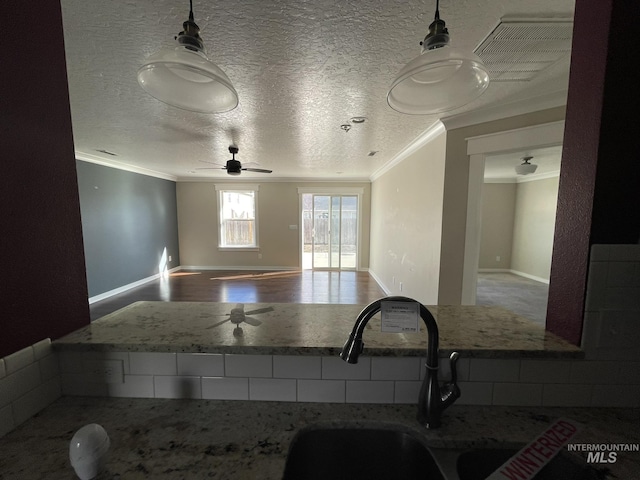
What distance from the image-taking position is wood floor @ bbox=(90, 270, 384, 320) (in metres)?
4.24

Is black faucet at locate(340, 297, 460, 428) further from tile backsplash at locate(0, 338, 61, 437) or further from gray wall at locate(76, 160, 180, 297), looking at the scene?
gray wall at locate(76, 160, 180, 297)

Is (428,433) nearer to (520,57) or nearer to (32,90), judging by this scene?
(32,90)

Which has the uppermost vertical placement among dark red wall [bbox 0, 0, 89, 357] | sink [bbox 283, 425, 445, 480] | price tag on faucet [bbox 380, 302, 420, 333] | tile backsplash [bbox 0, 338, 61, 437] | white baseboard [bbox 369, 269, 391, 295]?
dark red wall [bbox 0, 0, 89, 357]

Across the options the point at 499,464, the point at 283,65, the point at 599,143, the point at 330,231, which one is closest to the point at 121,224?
the point at 330,231

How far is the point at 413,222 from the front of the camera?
3340 millimetres

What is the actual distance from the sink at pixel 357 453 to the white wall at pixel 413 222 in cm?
215

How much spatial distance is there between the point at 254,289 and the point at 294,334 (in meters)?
4.29

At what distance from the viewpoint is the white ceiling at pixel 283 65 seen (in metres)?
1.14

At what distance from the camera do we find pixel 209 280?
5.55 m

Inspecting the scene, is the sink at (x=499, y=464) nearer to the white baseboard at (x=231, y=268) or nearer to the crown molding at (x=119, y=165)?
the crown molding at (x=119, y=165)

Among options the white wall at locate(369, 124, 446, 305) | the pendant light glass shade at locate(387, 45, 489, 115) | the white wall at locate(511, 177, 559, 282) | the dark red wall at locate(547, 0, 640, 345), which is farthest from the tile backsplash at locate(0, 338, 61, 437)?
the white wall at locate(511, 177, 559, 282)

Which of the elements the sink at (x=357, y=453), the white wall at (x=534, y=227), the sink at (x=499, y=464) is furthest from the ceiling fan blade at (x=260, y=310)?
the white wall at (x=534, y=227)

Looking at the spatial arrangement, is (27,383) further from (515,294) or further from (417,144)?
(515,294)

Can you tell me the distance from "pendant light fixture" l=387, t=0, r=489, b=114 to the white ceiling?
58 cm
